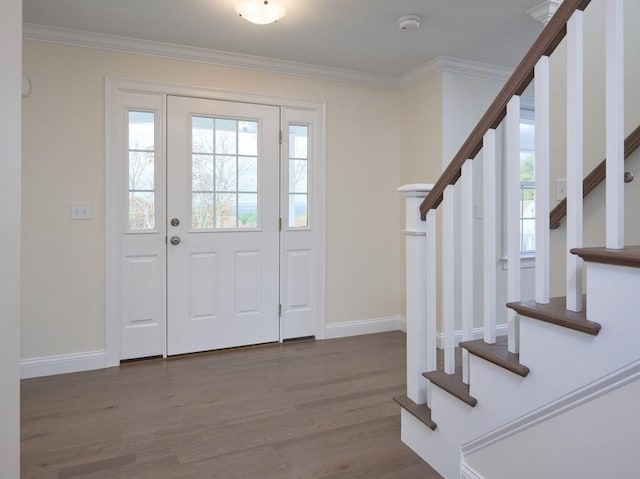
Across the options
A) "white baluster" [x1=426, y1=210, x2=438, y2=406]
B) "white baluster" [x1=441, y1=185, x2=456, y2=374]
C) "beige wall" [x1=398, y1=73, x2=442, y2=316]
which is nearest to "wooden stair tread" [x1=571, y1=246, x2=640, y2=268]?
"white baluster" [x1=441, y1=185, x2=456, y2=374]

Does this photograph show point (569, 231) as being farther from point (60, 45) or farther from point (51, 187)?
point (60, 45)

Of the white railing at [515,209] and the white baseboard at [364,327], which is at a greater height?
the white railing at [515,209]

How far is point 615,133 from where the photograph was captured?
1.14m

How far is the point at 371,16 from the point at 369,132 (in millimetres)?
1279

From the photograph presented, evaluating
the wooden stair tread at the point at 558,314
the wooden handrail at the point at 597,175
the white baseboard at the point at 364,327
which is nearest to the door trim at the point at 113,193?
the white baseboard at the point at 364,327

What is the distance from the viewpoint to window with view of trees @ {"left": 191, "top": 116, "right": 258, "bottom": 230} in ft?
11.1

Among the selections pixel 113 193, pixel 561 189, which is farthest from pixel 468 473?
pixel 113 193

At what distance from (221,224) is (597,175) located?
261 cm

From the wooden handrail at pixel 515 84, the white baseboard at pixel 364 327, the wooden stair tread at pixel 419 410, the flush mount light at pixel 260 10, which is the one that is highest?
the flush mount light at pixel 260 10

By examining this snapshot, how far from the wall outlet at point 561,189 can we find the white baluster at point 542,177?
3.53 ft

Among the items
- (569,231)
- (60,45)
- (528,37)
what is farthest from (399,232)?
(60,45)

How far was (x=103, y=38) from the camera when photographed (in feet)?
9.94

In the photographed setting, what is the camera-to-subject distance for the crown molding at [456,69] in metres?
3.52

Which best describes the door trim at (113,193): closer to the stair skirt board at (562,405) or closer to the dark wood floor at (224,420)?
the dark wood floor at (224,420)
